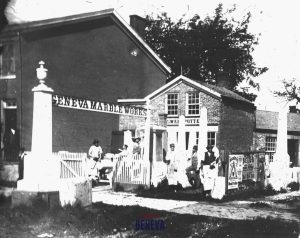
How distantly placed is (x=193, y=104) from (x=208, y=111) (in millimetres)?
1316

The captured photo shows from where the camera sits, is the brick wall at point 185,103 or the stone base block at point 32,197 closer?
the stone base block at point 32,197

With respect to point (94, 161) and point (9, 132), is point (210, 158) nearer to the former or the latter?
point (94, 161)

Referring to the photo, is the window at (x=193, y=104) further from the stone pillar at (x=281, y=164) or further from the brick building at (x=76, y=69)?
the stone pillar at (x=281, y=164)

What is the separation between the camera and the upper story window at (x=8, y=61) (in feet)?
64.1

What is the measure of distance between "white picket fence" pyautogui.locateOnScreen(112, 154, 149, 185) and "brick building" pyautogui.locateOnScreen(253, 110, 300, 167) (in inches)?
657

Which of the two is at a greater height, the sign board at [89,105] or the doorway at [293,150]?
the sign board at [89,105]

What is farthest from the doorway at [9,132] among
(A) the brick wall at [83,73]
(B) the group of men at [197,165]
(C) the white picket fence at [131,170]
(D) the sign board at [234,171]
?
(D) the sign board at [234,171]

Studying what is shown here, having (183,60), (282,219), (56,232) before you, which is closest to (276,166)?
(282,219)

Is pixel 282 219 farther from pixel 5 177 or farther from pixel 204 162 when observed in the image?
pixel 5 177

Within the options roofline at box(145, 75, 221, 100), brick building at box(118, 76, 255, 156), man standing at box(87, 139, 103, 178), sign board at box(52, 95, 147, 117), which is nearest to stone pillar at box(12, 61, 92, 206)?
sign board at box(52, 95, 147, 117)

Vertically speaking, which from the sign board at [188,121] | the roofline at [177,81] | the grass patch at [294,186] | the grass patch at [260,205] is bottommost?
the grass patch at [294,186]

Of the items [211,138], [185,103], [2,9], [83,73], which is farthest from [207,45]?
[2,9]

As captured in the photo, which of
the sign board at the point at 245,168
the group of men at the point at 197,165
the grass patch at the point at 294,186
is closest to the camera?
the group of men at the point at 197,165

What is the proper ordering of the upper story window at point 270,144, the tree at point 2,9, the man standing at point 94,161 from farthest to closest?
1. the upper story window at point 270,144
2. the man standing at point 94,161
3. the tree at point 2,9
